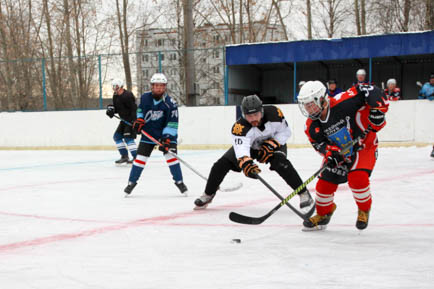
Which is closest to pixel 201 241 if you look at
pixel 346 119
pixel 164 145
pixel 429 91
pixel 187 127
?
pixel 346 119

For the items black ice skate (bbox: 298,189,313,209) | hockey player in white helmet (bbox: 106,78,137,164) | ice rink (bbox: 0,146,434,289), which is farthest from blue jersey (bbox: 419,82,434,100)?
black ice skate (bbox: 298,189,313,209)

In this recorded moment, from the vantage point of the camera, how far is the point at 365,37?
544 inches

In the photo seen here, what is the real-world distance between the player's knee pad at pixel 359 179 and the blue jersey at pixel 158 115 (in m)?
2.44

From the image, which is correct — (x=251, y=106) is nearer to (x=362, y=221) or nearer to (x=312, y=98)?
(x=312, y=98)

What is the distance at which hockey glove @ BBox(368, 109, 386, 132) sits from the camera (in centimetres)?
341

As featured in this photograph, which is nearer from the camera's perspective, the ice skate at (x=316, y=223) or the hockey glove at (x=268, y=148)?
the ice skate at (x=316, y=223)

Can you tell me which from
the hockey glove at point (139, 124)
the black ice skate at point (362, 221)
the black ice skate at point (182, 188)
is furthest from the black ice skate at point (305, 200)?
the hockey glove at point (139, 124)

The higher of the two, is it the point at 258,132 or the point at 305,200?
the point at 258,132

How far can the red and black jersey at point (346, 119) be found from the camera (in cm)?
352

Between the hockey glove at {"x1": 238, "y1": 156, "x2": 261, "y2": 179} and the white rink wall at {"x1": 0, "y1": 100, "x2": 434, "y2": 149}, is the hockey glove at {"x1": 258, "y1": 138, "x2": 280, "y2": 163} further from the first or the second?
the white rink wall at {"x1": 0, "y1": 100, "x2": 434, "y2": 149}

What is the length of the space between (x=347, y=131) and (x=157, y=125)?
102 inches

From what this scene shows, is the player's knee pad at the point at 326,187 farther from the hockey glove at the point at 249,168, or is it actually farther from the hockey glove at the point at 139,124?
the hockey glove at the point at 139,124

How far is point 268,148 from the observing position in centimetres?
421

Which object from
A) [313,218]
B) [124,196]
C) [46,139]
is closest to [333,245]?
[313,218]
